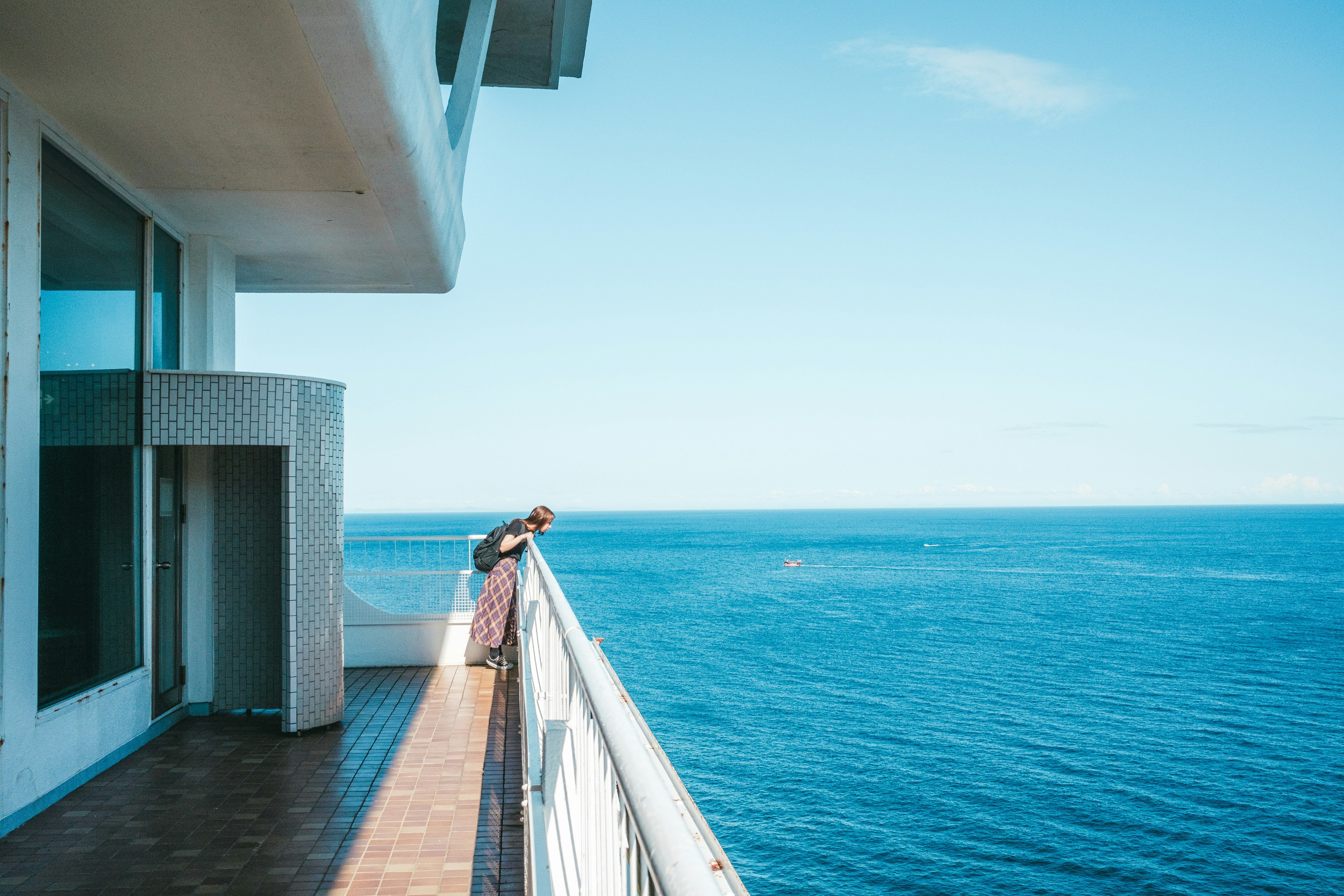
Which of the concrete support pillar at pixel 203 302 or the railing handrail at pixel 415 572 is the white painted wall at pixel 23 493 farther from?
the railing handrail at pixel 415 572

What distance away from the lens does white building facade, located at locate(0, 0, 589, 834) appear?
3717mm

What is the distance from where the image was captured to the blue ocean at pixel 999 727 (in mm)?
23047

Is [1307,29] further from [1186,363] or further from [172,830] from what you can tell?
[172,830]

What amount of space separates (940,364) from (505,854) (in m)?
118

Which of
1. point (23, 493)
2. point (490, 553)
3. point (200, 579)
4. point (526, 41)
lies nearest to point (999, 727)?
point (490, 553)

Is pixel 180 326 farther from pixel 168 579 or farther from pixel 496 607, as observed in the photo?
pixel 496 607

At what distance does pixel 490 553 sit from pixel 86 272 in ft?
11.5

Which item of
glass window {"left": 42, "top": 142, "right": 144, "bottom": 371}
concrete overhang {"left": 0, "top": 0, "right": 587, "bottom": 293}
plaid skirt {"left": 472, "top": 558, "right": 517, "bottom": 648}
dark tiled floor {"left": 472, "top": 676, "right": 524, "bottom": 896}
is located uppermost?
concrete overhang {"left": 0, "top": 0, "right": 587, "bottom": 293}

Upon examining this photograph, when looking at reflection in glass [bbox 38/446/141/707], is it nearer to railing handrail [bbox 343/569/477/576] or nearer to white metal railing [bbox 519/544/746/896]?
railing handrail [bbox 343/569/477/576]

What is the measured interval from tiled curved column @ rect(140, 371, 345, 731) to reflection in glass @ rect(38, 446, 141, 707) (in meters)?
0.44

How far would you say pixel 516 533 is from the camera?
7.12 meters

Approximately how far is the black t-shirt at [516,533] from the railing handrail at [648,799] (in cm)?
576

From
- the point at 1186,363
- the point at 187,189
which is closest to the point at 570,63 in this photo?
the point at 187,189

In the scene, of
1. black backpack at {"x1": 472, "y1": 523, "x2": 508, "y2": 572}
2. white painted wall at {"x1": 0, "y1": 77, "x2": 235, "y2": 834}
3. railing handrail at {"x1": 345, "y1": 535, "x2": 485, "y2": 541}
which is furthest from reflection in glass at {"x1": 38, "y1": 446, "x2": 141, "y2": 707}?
black backpack at {"x1": 472, "y1": 523, "x2": 508, "y2": 572}
